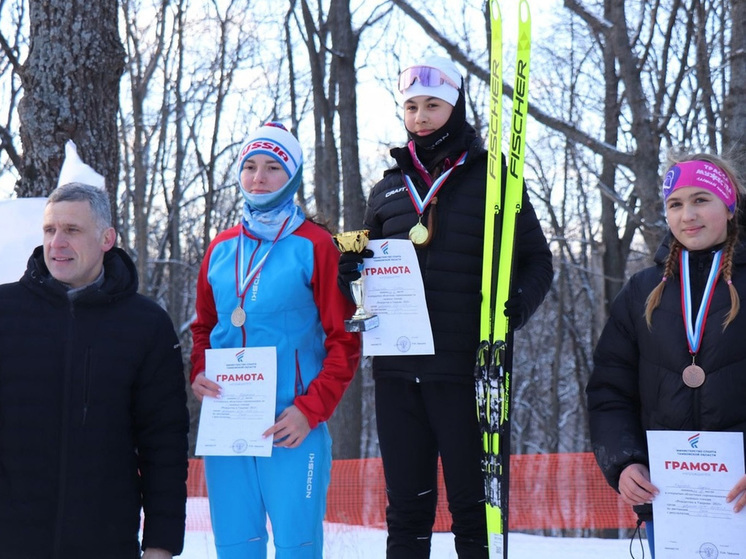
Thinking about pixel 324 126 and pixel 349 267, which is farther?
pixel 324 126

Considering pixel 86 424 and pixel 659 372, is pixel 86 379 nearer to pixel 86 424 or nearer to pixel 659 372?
pixel 86 424

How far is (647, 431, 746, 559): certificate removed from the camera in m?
2.46

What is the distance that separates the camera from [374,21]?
12.1 m

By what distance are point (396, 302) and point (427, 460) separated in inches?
23.8

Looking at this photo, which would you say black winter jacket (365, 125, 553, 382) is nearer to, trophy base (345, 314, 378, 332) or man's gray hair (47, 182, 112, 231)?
trophy base (345, 314, 378, 332)

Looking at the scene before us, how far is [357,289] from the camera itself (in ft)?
9.80

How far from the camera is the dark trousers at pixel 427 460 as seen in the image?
9.69ft

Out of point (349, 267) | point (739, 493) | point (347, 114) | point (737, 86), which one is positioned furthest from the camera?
point (347, 114)

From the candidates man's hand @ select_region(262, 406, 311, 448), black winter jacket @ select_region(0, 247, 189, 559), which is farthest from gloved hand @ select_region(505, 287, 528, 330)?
black winter jacket @ select_region(0, 247, 189, 559)

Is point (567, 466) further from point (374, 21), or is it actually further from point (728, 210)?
point (374, 21)

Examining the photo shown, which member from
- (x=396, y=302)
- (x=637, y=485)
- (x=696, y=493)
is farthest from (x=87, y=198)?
(x=696, y=493)

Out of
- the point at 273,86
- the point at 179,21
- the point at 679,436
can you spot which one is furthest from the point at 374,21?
the point at 679,436

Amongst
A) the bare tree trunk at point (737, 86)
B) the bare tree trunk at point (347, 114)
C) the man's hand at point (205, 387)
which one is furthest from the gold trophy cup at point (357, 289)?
the bare tree trunk at point (347, 114)

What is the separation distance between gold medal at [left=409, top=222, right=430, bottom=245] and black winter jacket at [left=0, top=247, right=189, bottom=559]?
968 mm
